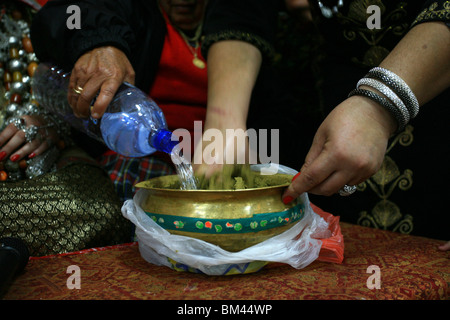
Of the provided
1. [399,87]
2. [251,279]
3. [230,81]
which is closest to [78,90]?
[230,81]

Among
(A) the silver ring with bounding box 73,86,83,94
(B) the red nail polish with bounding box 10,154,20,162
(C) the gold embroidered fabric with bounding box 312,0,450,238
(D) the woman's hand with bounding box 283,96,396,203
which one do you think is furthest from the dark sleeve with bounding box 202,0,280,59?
(B) the red nail polish with bounding box 10,154,20,162

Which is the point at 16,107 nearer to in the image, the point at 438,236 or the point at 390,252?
the point at 390,252

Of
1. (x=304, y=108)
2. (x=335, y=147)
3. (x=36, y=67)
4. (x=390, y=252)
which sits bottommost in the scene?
(x=304, y=108)

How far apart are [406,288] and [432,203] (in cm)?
48

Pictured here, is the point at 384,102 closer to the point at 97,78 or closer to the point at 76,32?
the point at 97,78

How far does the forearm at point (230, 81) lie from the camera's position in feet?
3.30

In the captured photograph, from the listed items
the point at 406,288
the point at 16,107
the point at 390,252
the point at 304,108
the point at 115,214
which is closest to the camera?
the point at 406,288

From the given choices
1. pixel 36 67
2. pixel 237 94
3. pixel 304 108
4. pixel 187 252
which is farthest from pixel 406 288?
pixel 36 67

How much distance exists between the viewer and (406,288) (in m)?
0.60

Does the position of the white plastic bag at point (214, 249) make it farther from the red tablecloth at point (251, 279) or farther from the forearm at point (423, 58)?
the forearm at point (423, 58)

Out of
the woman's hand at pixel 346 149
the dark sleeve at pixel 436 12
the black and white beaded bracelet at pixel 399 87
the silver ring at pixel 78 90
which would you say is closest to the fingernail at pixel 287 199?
the woman's hand at pixel 346 149

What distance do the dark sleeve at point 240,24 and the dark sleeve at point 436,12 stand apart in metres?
0.51

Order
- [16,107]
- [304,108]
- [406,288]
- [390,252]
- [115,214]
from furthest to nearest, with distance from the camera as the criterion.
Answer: [304,108]
[16,107]
[115,214]
[390,252]
[406,288]

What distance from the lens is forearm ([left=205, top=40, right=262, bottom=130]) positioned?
1006 mm
